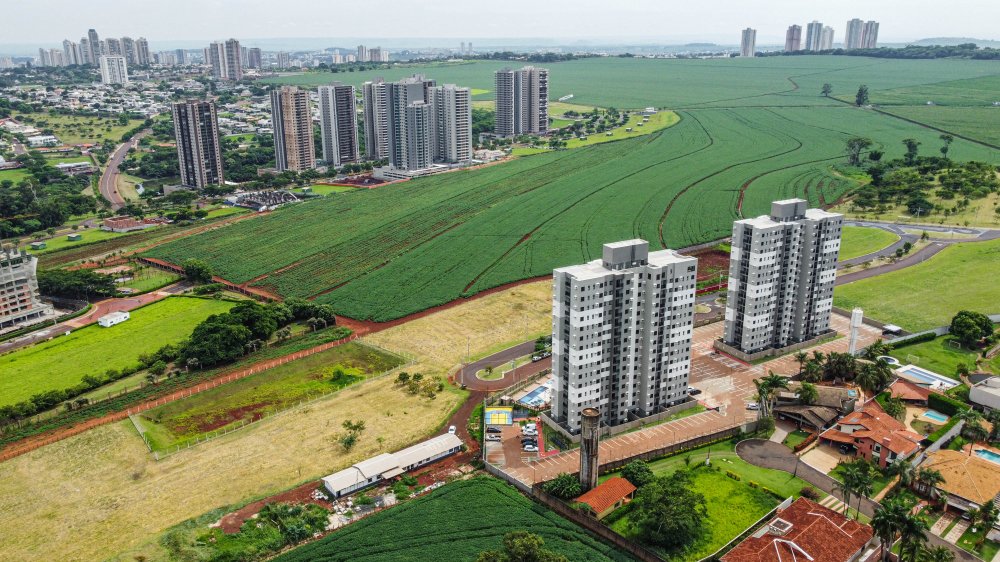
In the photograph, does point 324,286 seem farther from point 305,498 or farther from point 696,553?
point 696,553

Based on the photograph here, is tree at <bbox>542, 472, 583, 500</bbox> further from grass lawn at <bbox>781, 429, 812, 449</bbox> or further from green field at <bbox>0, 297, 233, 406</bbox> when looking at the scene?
green field at <bbox>0, 297, 233, 406</bbox>

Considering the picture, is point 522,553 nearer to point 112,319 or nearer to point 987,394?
point 987,394

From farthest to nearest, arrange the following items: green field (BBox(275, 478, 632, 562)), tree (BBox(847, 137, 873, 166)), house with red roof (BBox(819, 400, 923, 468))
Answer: tree (BBox(847, 137, 873, 166)), house with red roof (BBox(819, 400, 923, 468)), green field (BBox(275, 478, 632, 562))

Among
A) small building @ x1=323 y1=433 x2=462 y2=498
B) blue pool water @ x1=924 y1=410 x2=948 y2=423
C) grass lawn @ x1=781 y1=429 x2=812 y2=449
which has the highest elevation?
blue pool water @ x1=924 y1=410 x2=948 y2=423

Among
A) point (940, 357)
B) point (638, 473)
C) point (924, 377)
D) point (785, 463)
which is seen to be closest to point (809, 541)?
point (785, 463)

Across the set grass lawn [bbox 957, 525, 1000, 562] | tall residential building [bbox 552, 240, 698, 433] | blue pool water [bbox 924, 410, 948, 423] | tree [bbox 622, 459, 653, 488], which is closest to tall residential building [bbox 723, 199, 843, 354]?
tall residential building [bbox 552, 240, 698, 433]

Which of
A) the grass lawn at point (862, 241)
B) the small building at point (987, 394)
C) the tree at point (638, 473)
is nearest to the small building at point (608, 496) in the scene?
the tree at point (638, 473)
